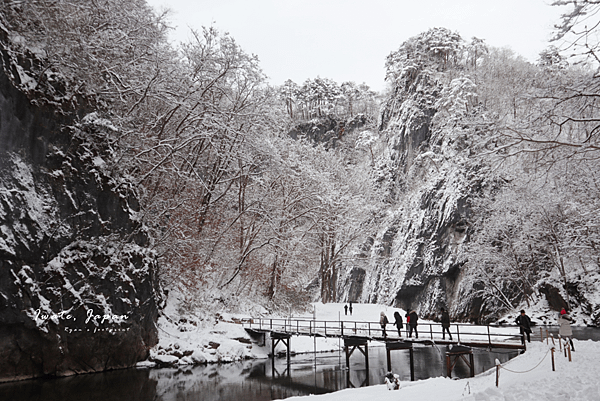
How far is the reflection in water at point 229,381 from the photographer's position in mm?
14656

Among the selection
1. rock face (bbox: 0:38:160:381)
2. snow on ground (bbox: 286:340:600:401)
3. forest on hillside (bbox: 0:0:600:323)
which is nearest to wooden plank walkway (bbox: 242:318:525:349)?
snow on ground (bbox: 286:340:600:401)

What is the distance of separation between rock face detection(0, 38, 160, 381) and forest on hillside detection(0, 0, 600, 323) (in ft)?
2.58

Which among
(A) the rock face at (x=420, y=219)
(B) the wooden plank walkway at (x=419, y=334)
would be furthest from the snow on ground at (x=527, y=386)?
(A) the rock face at (x=420, y=219)

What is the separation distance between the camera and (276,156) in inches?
1070

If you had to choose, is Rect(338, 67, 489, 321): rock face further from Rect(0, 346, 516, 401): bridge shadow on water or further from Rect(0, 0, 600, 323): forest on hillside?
Rect(0, 346, 516, 401): bridge shadow on water

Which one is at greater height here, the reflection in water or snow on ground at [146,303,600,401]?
snow on ground at [146,303,600,401]

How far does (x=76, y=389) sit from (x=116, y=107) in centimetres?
1433

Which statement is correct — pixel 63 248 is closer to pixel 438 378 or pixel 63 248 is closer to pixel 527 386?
pixel 438 378

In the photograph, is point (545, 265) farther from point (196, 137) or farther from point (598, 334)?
point (196, 137)

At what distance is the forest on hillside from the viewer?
41.3ft

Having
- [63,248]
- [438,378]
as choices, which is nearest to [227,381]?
[438,378]

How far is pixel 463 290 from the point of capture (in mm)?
37219

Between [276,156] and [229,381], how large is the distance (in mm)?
14241

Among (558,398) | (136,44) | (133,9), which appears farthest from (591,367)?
(133,9)
